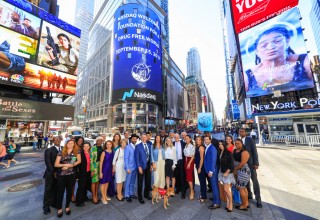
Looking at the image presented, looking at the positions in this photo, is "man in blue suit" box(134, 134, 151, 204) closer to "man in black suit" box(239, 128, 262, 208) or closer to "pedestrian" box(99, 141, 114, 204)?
"pedestrian" box(99, 141, 114, 204)

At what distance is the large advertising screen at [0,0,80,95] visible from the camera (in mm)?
15523

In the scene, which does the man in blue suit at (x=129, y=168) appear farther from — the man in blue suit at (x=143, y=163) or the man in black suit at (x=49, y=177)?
the man in black suit at (x=49, y=177)

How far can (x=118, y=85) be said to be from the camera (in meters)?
44.3

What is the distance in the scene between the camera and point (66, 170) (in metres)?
3.97

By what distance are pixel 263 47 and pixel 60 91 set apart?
105 feet

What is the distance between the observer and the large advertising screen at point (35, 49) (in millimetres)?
15523

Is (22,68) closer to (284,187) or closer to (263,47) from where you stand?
(284,187)

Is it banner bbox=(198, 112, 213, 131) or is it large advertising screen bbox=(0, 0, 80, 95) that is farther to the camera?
banner bbox=(198, 112, 213, 131)

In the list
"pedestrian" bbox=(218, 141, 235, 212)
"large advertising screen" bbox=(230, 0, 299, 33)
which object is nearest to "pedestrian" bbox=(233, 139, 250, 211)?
"pedestrian" bbox=(218, 141, 235, 212)

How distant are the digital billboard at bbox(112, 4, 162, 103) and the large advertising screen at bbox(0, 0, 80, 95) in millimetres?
22459

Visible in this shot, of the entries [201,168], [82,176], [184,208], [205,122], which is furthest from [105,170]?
[205,122]

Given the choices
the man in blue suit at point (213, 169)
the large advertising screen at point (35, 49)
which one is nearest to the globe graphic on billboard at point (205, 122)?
the man in blue suit at point (213, 169)

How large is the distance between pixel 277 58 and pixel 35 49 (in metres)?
33.5

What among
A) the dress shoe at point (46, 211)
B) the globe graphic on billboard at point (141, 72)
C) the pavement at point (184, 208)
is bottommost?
the pavement at point (184, 208)
